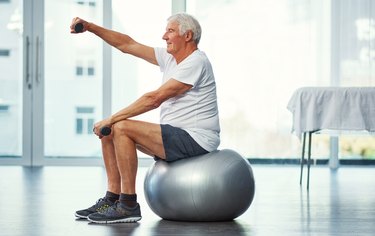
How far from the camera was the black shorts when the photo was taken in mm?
3730

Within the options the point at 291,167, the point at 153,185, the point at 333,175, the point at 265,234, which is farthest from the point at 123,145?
the point at 291,167

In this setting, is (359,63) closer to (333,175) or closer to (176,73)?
(333,175)

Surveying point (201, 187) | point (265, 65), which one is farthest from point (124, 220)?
point (265, 65)

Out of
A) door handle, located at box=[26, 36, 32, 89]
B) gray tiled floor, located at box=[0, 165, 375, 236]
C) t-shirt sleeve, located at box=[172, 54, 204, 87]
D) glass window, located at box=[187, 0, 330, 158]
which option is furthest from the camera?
door handle, located at box=[26, 36, 32, 89]

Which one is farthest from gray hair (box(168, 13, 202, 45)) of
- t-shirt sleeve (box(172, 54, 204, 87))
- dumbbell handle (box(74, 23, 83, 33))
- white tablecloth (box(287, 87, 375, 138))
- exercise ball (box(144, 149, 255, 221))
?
white tablecloth (box(287, 87, 375, 138))

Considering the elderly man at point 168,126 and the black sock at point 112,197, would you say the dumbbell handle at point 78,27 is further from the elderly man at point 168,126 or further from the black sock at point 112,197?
the black sock at point 112,197

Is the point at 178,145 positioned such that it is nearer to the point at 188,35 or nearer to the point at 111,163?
the point at 111,163

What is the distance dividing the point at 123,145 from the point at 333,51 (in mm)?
4161

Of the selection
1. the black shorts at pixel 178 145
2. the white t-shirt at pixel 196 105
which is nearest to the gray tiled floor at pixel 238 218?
the black shorts at pixel 178 145

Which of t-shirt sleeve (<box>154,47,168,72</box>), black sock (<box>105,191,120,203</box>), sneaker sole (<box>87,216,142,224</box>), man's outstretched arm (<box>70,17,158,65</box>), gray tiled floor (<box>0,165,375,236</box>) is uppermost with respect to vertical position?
man's outstretched arm (<box>70,17,158,65</box>)

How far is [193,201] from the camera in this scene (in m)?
3.64

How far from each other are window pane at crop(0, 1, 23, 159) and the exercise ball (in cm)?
414

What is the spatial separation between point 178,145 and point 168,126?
11 cm

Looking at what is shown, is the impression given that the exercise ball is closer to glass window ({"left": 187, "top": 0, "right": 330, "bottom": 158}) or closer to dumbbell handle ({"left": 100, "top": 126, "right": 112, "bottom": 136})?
dumbbell handle ({"left": 100, "top": 126, "right": 112, "bottom": 136})
